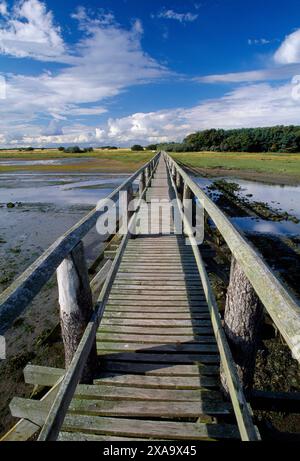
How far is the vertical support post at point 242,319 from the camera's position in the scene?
7.38 feet

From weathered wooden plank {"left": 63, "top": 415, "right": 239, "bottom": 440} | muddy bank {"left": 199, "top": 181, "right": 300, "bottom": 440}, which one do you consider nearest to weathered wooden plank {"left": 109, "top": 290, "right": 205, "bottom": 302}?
muddy bank {"left": 199, "top": 181, "right": 300, "bottom": 440}

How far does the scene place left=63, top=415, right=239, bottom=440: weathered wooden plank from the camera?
219cm

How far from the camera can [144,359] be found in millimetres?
2998

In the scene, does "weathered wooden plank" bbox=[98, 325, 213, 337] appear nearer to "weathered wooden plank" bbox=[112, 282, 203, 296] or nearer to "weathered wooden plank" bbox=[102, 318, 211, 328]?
"weathered wooden plank" bbox=[102, 318, 211, 328]

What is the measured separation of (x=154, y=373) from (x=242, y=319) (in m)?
1.13

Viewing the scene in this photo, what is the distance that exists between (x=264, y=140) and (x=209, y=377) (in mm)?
119735

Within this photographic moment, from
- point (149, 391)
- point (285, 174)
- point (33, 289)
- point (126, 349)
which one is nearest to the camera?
point (33, 289)

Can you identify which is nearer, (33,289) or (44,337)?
(33,289)

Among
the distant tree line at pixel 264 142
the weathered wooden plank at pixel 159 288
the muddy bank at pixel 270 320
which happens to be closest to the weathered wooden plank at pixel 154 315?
the weathered wooden plank at pixel 159 288

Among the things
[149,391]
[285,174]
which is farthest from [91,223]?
[285,174]

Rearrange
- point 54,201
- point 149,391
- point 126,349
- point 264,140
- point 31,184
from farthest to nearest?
point 264,140 → point 31,184 → point 54,201 → point 126,349 → point 149,391

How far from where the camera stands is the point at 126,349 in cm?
314

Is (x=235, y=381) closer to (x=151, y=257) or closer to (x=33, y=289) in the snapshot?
(x=33, y=289)

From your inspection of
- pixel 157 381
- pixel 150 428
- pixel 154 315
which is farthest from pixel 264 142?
pixel 150 428
